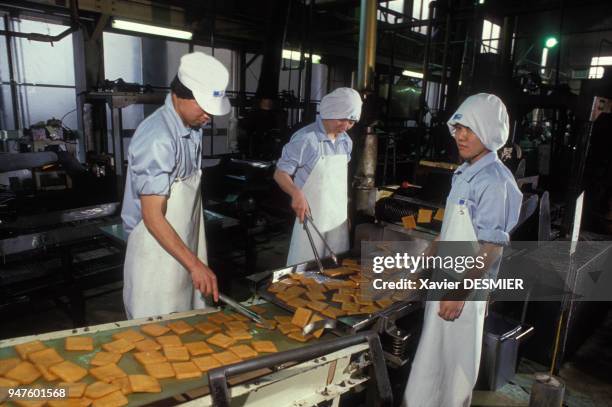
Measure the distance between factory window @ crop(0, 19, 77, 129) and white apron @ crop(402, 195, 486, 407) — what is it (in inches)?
380

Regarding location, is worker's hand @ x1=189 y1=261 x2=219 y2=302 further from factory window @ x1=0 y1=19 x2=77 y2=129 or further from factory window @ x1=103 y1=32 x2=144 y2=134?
factory window @ x1=103 y1=32 x2=144 y2=134

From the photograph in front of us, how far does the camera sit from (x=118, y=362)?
187 centimetres

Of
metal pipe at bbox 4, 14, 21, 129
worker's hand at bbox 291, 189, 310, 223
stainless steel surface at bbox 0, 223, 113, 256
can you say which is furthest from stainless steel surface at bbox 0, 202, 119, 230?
metal pipe at bbox 4, 14, 21, 129

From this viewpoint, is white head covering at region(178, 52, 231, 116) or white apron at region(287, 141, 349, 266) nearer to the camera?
white head covering at region(178, 52, 231, 116)

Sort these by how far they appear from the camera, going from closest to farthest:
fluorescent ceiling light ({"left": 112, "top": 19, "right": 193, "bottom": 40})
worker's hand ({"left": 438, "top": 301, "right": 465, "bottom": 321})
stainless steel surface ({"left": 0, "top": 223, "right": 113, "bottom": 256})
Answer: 1. worker's hand ({"left": 438, "top": 301, "right": 465, "bottom": 321})
2. stainless steel surface ({"left": 0, "top": 223, "right": 113, "bottom": 256})
3. fluorescent ceiling light ({"left": 112, "top": 19, "right": 193, "bottom": 40})

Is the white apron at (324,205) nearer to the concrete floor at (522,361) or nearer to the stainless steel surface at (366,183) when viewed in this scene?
the stainless steel surface at (366,183)

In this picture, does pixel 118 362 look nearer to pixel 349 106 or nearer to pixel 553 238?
pixel 349 106

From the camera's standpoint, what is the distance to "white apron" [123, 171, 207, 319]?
246cm

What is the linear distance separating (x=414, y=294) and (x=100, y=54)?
8196 millimetres

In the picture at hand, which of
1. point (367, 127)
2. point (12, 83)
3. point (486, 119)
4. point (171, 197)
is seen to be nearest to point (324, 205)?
point (367, 127)

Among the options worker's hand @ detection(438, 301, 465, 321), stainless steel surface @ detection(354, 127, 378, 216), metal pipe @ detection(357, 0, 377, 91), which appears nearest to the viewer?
worker's hand @ detection(438, 301, 465, 321)

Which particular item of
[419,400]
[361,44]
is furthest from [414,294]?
[361,44]

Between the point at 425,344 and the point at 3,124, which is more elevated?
the point at 3,124

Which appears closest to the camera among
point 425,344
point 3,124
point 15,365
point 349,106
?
point 15,365
